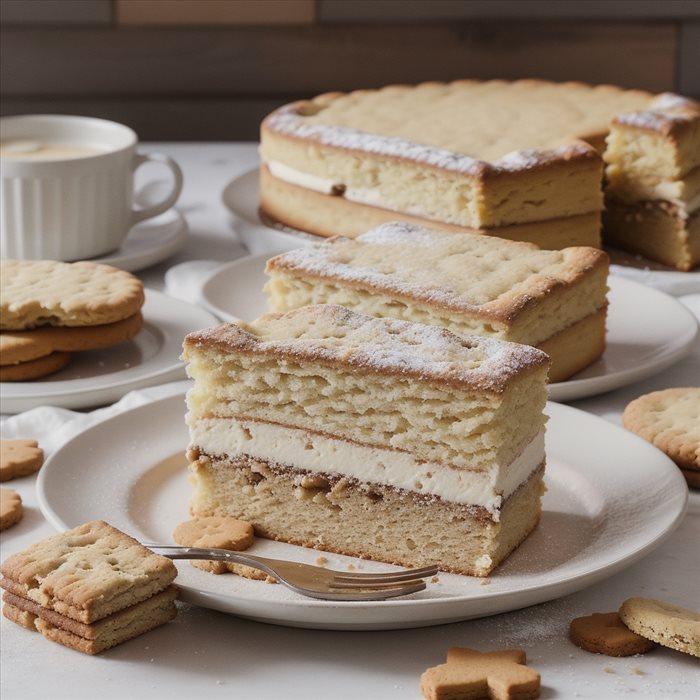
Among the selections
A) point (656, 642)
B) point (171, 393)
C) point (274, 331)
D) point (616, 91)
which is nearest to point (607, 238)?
point (616, 91)

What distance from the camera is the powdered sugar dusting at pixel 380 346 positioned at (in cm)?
167

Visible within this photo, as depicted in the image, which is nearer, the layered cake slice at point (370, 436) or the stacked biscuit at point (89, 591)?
the stacked biscuit at point (89, 591)

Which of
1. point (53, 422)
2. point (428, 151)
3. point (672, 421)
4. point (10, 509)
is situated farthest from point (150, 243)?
point (672, 421)

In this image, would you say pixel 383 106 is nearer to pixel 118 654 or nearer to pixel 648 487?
pixel 648 487

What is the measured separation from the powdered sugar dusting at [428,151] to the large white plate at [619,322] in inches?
12.1

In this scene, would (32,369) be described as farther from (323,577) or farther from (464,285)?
(323,577)

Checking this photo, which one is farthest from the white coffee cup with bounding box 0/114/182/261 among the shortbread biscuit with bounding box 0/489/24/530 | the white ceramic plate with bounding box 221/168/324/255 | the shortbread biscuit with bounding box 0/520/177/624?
the shortbread biscuit with bounding box 0/520/177/624

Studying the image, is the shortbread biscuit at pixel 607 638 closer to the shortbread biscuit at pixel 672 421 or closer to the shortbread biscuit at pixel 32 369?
the shortbread biscuit at pixel 672 421

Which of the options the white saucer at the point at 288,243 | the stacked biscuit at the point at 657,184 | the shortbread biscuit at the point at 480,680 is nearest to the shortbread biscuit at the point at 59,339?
the white saucer at the point at 288,243

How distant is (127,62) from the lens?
493cm

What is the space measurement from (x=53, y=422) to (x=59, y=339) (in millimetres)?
224

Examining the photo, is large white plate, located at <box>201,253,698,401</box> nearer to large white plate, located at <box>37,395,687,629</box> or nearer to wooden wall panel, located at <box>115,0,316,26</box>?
large white plate, located at <box>37,395,687,629</box>

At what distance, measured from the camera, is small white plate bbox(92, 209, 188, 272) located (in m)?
2.97

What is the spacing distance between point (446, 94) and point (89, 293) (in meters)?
1.57
